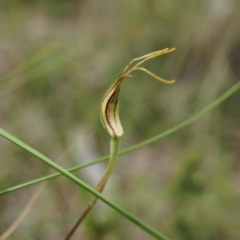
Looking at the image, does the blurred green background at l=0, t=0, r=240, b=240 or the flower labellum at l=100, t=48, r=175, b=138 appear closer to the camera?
the flower labellum at l=100, t=48, r=175, b=138

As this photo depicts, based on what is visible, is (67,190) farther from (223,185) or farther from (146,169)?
(223,185)

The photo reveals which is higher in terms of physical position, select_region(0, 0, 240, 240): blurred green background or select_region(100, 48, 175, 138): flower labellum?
select_region(0, 0, 240, 240): blurred green background

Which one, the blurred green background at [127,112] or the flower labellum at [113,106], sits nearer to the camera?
the flower labellum at [113,106]

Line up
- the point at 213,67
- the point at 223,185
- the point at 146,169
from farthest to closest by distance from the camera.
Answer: the point at 213,67, the point at 146,169, the point at 223,185

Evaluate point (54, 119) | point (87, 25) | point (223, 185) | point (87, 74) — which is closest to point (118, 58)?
point (87, 74)

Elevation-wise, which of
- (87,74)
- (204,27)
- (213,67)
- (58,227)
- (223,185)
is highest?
(204,27)

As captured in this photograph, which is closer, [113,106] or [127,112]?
[113,106]

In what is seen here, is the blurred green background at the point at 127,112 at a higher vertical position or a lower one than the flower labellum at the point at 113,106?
higher

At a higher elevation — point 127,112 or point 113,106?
point 127,112
